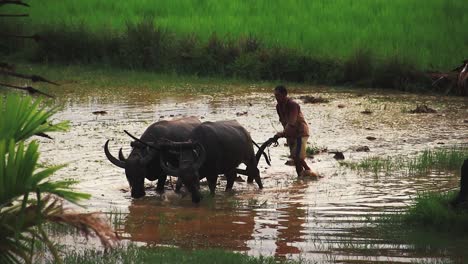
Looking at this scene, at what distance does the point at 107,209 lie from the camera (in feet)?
29.9

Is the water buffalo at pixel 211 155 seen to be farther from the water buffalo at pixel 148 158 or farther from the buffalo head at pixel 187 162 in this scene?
the water buffalo at pixel 148 158

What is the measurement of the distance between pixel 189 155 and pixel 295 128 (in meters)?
1.82

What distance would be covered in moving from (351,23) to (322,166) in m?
9.73

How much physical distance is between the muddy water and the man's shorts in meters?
0.30

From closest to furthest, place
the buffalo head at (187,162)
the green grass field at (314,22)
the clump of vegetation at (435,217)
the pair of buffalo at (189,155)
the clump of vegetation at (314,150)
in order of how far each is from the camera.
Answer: the clump of vegetation at (435,217) → the buffalo head at (187,162) → the pair of buffalo at (189,155) → the clump of vegetation at (314,150) → the green grass field at (314,22)

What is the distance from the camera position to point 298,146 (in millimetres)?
10969

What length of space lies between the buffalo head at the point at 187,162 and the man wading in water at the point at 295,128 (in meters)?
1.47

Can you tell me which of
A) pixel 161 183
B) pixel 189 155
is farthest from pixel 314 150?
pixel 189 155

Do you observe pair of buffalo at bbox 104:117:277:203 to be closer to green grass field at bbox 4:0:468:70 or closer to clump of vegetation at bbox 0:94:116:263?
clump of vegetation at bbox 0:94:116:263

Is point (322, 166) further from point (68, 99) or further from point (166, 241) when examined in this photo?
point (68, 99)

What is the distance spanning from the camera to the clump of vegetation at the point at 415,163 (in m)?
11.1

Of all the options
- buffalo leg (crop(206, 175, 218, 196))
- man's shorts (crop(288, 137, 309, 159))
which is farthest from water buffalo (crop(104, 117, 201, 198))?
man's shorts (crop(288, 137, 309, 159))

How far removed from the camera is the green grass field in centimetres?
1878

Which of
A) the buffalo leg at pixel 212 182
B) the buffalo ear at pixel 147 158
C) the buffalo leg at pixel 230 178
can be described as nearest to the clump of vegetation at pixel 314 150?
the buffalo leg at pixel 230 178
